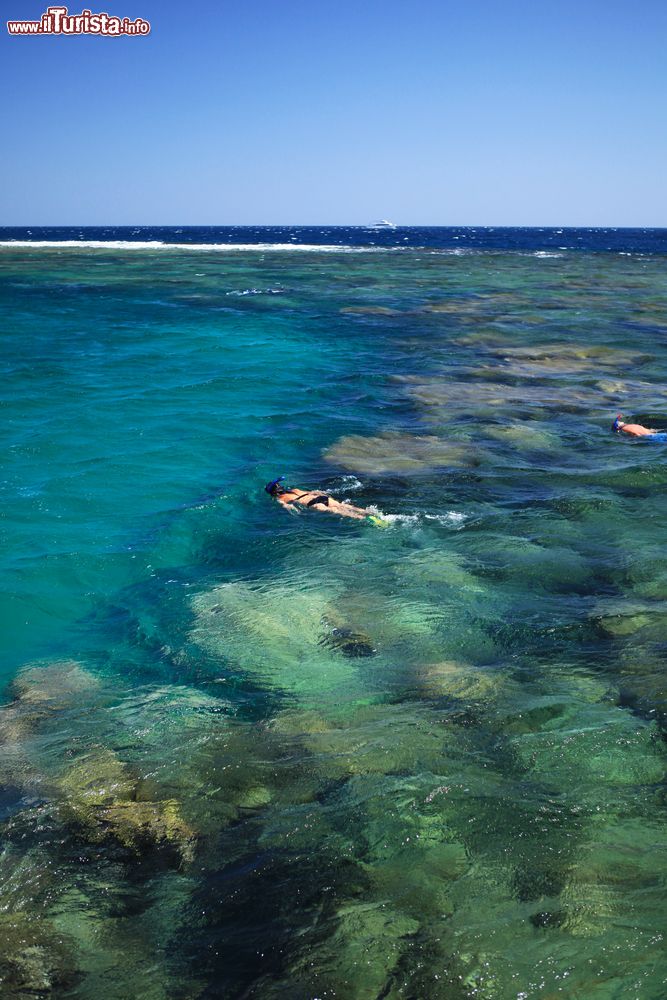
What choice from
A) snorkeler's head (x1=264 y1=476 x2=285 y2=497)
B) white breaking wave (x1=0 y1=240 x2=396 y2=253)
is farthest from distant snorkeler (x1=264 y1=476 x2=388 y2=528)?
white breaking wave (x1=0 y1=240 x2=396 y2=253)

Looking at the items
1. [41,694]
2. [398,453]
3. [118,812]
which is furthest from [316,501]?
[118,812]

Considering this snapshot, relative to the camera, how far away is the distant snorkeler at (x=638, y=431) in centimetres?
1510

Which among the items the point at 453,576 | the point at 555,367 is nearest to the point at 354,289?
the point at 555,367

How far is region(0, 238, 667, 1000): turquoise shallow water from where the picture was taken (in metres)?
4.26

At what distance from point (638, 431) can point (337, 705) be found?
1119 cm

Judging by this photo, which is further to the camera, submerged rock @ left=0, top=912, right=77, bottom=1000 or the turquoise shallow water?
the turquoise shallow water

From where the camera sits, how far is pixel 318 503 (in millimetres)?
11547

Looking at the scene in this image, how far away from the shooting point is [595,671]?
6.91 metres

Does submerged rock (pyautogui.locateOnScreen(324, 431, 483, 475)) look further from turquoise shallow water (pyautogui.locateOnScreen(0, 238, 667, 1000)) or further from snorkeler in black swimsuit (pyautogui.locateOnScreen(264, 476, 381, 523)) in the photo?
snorkeler in black swimsuit (pyautogui.locateOnScreen(264, 476, 381, 523))

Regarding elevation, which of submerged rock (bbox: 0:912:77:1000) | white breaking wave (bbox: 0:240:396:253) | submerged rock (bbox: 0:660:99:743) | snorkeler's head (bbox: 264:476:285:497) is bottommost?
submerged rock (bbox: 0:912:77:1000)

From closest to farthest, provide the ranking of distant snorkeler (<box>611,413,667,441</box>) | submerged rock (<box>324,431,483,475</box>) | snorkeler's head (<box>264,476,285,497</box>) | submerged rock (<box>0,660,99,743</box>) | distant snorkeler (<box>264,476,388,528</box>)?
submerged rock (<box>0,660,99,743</box>) → distant snorkeler (<box>264,476,388,528</box>) → snorkeler's head (<box>264,476,285,497</box>) → submerged rock (<box>324,431,483,475</box>) → distant snorkeler (<box>611,413,667,441</box>)

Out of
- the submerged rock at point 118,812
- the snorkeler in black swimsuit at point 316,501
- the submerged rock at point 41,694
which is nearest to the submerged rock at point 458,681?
the submerged rock at point 118,812

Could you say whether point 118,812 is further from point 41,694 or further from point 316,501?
point 316,501

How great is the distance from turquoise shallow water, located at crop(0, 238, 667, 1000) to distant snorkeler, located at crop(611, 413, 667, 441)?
29 cm
